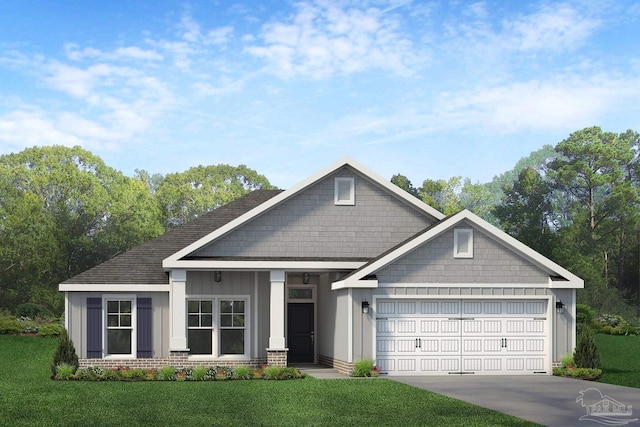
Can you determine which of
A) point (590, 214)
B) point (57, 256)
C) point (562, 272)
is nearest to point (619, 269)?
point (590, 214)

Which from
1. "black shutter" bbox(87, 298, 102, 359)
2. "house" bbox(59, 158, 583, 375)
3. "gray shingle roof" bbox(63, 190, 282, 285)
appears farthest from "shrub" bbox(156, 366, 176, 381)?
"gray shingle roof" bbox(63, 190, 282, 285)

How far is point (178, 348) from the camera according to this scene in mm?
24719

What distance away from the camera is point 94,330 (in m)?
26.1

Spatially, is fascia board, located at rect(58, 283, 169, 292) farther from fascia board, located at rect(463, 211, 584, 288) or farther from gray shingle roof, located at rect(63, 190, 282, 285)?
fascia board, located at rect(463, 211, 584, 288)

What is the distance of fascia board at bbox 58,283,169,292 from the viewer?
25.9m

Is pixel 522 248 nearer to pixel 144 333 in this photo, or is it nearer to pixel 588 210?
pixel 144 333

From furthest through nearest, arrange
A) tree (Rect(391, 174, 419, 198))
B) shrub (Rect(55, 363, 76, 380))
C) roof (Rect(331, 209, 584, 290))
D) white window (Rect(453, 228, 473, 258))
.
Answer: tree (Rect(391, 174, 419, 198)), white window (Rect(453, 228, 473, 258)), roof (Rect(331, 209, 584, 290)), shrub (Rect(55, 363, 76, 380))

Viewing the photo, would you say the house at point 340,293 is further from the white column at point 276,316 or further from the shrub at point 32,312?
the shrub at point 32,312

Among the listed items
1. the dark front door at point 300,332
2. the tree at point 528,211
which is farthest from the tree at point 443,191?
the dark front door at point 300,332

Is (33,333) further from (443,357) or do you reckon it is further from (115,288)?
(443,357)

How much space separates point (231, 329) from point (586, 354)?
9.97 meters

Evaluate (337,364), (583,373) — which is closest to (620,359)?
(583,373)

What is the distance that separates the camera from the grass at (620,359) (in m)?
23.4

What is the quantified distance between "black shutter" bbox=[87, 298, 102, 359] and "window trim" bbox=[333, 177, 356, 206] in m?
7.59
